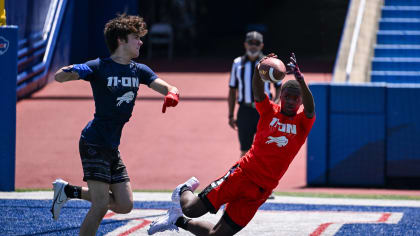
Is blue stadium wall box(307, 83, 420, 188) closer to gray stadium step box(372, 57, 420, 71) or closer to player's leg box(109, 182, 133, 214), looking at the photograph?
gray stadium step box(372, 57, 420, 71)

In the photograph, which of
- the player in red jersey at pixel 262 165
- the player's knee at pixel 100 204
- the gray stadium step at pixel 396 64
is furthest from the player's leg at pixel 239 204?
the gray stadium step at pixel 396 64

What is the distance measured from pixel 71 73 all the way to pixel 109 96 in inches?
14.3

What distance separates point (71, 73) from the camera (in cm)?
608

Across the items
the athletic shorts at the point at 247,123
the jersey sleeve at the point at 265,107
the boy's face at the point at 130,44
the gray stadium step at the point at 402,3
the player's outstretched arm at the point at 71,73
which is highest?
the gray stadium step at the point at 402,3

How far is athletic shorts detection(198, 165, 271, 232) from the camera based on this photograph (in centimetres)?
614

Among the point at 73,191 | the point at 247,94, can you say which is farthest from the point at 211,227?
the point at 247,94

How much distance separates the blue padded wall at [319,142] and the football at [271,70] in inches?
187

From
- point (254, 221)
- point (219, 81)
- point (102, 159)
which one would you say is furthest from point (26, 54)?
point (102, 159)

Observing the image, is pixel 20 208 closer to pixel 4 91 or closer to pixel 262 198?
pixel 4 91

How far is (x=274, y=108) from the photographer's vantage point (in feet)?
21.0

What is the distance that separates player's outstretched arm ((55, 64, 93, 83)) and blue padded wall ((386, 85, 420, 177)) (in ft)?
19.9

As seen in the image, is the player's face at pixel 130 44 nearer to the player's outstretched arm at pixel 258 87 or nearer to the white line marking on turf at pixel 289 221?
the player's outstretched arm at pixel 258 87

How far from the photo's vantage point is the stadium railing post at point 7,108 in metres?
9.94

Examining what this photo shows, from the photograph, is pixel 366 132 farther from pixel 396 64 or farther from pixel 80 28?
pixel 80 28
